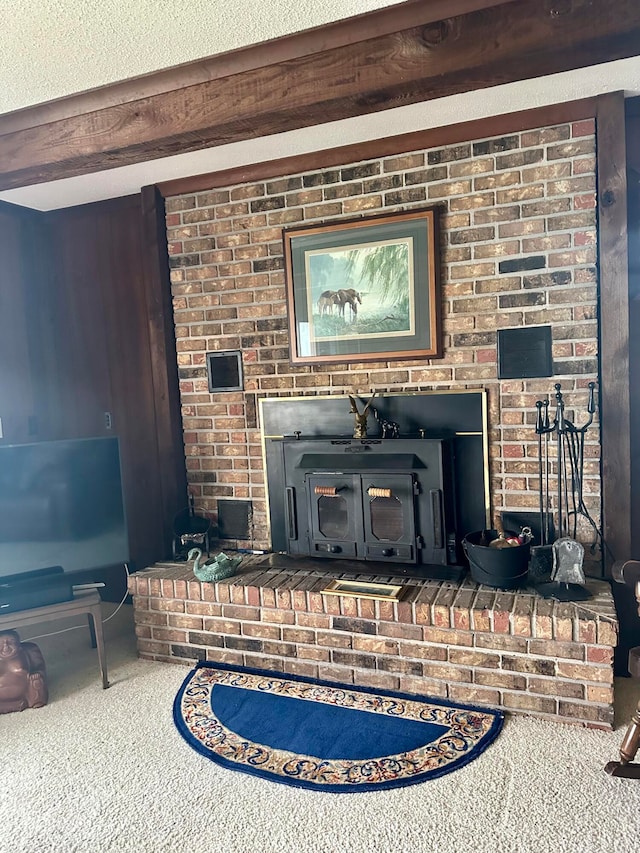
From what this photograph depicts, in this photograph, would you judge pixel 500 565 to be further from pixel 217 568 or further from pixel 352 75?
pixel 352 75

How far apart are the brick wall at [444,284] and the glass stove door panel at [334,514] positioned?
1.36 ft

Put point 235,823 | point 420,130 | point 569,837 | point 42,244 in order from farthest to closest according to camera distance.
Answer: point 42,244 < point 420,130 < point 235,823 < point 569,837

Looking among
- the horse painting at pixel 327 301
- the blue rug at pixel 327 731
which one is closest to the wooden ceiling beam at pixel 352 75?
the horse painting at pixel 327 301

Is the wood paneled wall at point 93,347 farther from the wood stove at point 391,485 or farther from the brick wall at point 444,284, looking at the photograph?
the wood stove at point 391,485

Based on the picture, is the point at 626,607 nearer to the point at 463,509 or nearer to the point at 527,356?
the point at 463,509

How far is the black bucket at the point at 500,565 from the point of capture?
246 centimetres

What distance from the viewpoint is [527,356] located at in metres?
2.71

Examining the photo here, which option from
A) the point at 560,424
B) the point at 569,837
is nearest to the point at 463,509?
the point at 560,424

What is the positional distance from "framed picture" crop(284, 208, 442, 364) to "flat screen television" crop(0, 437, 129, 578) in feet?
3.86

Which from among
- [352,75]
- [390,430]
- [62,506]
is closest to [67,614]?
[62,506]

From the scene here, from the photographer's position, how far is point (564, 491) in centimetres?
268

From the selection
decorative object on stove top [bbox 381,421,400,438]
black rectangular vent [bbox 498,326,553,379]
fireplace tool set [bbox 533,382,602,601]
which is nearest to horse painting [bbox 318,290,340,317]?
decorative object on stove top [bbox 381,421,400,438]

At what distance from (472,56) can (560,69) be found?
31cm

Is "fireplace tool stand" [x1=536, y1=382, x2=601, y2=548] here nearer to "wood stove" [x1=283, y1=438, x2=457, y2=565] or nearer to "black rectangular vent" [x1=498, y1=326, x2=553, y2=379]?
"black rectangular vent" [x1=498, y1=326, x2=553, y2=379]
